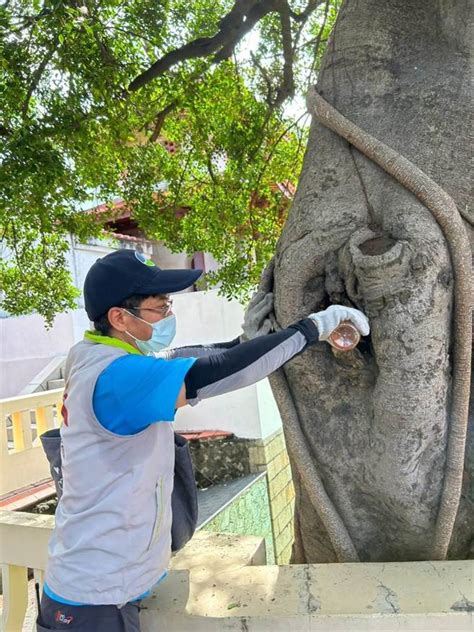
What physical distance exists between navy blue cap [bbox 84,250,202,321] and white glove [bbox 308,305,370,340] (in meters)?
0.39

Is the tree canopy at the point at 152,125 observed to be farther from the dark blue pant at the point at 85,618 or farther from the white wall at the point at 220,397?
the dark blue pant at the point at 85,618

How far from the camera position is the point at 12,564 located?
83.1 inches

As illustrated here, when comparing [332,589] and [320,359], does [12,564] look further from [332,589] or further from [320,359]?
[320,359]

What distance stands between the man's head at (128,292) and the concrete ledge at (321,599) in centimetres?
78

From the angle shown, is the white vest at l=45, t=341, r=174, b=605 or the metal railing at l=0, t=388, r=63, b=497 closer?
the white vest at l=45, t=341, r=174, b=605

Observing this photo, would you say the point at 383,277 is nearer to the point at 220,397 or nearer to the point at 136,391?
the point at 136,391

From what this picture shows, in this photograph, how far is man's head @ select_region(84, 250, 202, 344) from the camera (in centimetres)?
144

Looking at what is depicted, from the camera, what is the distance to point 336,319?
159 centimetres

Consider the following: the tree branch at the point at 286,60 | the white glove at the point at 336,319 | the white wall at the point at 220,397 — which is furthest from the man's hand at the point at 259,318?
the white wall at the point at 220,397

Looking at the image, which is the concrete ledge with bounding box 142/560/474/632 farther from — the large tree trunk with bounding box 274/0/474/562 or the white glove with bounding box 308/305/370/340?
the white glove with bounding box 308/305/370/340

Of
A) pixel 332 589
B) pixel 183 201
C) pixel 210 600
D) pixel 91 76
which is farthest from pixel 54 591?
pixel 183 201

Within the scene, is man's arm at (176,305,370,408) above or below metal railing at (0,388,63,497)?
above

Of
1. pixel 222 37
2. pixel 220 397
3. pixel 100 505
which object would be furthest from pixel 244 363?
pixel 220 397

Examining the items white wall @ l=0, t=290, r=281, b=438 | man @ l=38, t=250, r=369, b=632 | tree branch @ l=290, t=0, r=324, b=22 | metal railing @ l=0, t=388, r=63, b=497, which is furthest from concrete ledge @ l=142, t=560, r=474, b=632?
white wall @ l=0, t=290, r=281, b=438
